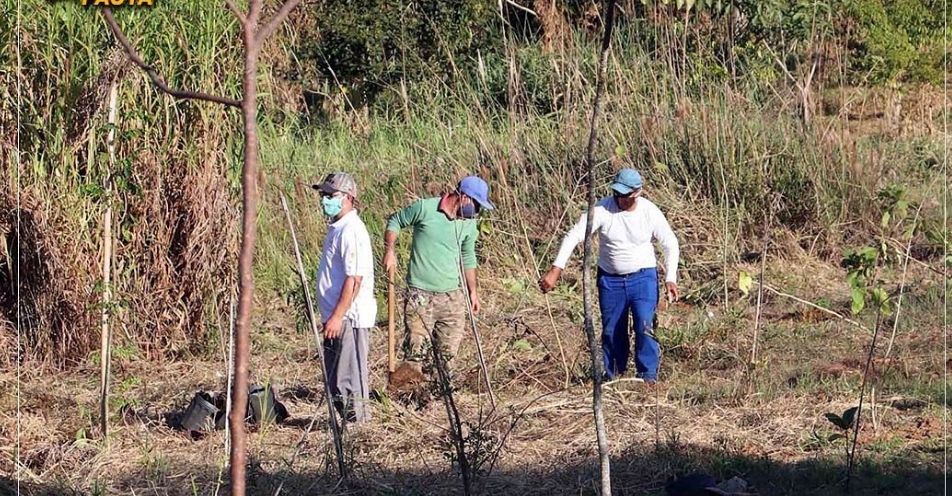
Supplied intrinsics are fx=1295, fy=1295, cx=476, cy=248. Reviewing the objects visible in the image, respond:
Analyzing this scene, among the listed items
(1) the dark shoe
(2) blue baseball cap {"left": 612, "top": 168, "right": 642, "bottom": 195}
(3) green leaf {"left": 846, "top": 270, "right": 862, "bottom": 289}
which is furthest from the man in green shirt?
(3) green leaf {"left": 846, "top": 270, "right": 862, "bottom": 289}

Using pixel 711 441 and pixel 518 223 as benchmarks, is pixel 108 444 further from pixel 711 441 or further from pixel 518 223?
pixel 518 223

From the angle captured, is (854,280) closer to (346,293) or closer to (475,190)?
(346,293)

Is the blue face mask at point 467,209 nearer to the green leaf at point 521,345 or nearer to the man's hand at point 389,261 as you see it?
the man's hand at point 389,261

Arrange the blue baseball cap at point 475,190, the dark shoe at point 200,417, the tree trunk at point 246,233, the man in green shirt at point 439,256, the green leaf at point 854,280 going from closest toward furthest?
the tree trunk at point 246,233 → the green leaf at point 854,280 → the dark shoe at point 200,417 → the blue baseball cap at point 475,190 → the man in green shirt at point 439,256

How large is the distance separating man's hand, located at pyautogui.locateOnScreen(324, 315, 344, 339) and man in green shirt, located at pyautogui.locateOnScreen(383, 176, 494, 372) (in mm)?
1297

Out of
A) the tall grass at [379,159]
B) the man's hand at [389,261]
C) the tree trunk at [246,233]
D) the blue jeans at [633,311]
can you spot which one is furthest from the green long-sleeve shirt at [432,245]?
the tree trunk at [246,233]

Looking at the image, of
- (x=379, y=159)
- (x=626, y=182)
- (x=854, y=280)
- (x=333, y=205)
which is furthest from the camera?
(x=379, y=159)

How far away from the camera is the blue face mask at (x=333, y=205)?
7188 mm

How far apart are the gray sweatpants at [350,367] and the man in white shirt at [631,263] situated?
1424mm

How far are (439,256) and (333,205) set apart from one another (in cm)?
141

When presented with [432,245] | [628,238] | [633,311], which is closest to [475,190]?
[432,245]

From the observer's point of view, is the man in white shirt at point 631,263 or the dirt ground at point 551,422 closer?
the dirt ground at point 551,422

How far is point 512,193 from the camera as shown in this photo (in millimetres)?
12812

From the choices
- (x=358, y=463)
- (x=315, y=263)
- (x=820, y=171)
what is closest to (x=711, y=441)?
(x=358, y=463)
